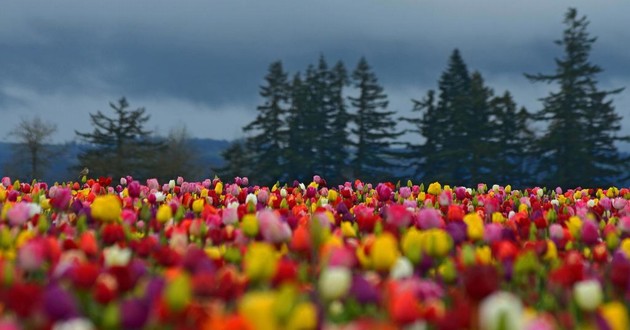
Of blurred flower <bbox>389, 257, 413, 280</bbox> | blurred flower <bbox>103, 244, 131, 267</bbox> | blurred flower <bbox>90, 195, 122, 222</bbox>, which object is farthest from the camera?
blurred flower <bbox>90, 195, 122, 222</bbox>

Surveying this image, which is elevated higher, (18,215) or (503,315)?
(18,215)

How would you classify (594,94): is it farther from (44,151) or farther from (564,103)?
(44,151)

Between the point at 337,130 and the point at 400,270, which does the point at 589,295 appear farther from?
the point at 337,130

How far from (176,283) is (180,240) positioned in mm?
1796

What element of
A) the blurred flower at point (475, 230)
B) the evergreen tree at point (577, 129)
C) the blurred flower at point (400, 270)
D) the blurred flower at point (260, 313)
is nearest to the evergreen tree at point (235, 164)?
the evergreen tree at point (577, 129)

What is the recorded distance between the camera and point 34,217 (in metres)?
5.22

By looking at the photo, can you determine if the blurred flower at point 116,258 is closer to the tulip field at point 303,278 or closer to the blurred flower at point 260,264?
the tulip field at point 303,278

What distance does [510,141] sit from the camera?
63594 millimetres

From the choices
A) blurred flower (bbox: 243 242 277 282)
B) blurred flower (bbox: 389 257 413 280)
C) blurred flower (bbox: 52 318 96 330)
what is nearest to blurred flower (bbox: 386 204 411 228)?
blurred flower (bbox: 389 257 413 280)

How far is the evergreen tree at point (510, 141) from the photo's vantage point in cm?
6184

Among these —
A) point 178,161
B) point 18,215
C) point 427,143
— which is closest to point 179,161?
point 178,161

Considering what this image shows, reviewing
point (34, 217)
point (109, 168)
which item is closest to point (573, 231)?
point (34, 217)

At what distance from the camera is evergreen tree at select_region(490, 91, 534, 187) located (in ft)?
203

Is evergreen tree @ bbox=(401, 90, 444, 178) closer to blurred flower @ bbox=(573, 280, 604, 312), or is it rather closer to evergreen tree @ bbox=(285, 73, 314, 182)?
evergreen tree @ bbox=(285, 73, 314, 182)
